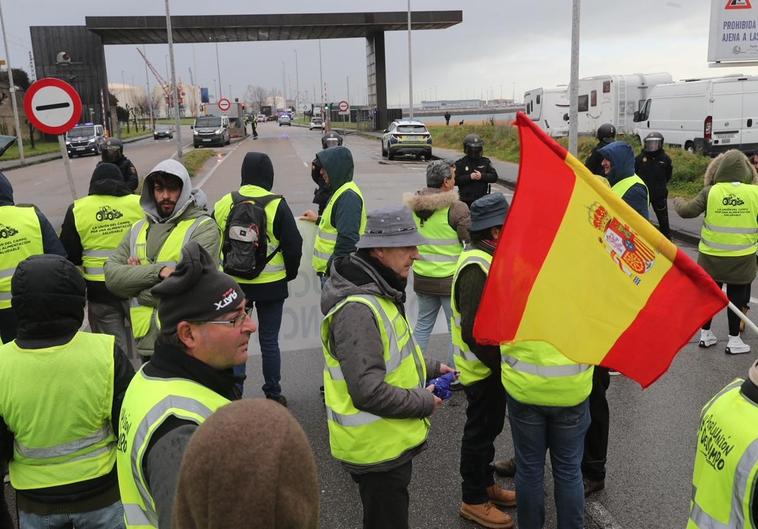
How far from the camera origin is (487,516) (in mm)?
3742

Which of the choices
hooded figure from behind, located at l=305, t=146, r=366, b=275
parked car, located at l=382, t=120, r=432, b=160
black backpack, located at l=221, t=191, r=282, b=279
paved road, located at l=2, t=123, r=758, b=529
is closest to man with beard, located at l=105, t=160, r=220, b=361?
black backpack, located at l=221, t=191, r=282, b=279

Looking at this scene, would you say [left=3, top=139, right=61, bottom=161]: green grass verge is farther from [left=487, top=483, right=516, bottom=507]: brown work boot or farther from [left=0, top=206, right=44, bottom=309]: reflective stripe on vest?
[left=487, top=483, right=516, bottom=507]: brown work boot

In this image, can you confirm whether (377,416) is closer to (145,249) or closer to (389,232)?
(389,232)

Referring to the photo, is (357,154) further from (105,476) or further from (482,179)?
(105,476)

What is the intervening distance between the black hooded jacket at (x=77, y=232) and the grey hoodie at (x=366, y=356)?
2645 millimetres

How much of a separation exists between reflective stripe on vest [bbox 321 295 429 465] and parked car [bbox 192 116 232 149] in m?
40.0

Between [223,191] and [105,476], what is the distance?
1758 cm

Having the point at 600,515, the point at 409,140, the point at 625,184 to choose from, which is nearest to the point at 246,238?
the point at 600,515

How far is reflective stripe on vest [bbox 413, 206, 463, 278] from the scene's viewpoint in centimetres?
541

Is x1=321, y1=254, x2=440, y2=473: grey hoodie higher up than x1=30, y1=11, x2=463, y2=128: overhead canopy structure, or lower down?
lower down

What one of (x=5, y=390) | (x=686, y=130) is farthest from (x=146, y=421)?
(x=686, y=130)

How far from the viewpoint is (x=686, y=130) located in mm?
21828

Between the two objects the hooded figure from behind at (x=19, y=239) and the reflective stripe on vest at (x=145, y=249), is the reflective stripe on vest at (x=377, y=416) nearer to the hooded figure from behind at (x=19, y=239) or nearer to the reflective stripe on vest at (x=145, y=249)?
the reflective stripe on vest at (x=145, y=249)

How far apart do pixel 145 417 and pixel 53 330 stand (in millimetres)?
889
